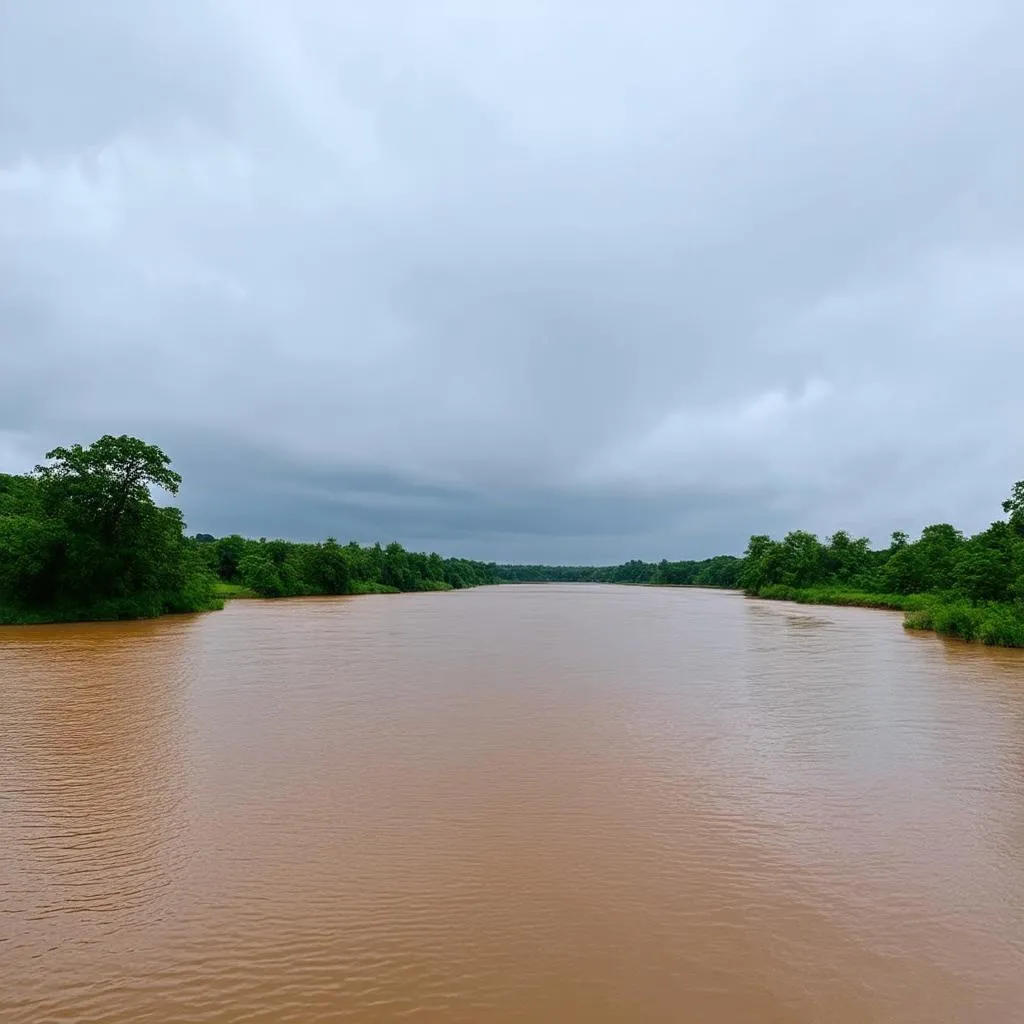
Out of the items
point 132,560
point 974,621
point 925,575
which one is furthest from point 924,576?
point 132,560

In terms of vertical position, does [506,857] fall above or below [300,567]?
below

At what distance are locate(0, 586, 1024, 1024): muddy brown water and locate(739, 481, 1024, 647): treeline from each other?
16076mm

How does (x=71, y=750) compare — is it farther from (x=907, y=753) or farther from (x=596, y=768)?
(x=907, y=753)

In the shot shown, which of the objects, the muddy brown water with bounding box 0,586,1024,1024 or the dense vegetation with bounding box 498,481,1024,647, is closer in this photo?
the muddy brown water with bounding box 0,586,1024,1024

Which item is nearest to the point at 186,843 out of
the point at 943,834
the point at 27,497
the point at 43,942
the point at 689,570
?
the point at 43,942

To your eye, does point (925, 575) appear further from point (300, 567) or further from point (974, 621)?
point (300, 567)

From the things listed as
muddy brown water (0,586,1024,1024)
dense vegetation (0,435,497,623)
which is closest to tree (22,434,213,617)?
dense vegetation (0,435,497,623)

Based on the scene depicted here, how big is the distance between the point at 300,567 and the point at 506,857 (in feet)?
213

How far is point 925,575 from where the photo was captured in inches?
1993

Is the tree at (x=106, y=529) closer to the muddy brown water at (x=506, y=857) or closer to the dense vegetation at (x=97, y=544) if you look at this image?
the dense vegetation at (x=97, y=544)

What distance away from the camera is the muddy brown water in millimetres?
4340

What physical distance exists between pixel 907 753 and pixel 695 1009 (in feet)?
26.7

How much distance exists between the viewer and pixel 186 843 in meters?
6.64

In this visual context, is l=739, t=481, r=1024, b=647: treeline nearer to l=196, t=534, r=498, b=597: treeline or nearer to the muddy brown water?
the muddy brown water
